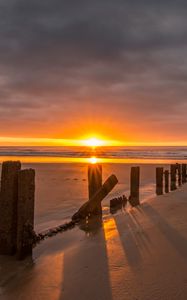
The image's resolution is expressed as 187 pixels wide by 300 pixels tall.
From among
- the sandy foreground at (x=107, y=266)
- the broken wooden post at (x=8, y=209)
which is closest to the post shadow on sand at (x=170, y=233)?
the sandy foreground at (x=107, y=266)

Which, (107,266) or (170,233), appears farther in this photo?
(170,233)

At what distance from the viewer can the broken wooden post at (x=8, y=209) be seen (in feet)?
19.6

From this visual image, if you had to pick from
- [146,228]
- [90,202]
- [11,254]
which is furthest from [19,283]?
[90,202]

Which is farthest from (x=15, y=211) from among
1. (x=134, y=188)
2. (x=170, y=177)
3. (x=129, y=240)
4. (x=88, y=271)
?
(x=170, y=177)

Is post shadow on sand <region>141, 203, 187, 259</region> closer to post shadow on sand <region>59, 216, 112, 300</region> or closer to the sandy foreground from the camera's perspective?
the sandy foreground

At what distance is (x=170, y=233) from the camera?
21.6 ft

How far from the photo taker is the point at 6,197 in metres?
6.00

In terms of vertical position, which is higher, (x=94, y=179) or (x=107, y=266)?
(x=94, y=179)

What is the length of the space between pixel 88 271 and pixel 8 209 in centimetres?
186

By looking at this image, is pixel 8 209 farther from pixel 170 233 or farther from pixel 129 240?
pixel 170 233

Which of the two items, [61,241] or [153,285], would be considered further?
[61,241]

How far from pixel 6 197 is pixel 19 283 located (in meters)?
1.66

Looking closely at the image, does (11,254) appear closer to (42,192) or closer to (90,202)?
(90,202)

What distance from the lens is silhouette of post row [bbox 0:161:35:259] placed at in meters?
5.92
